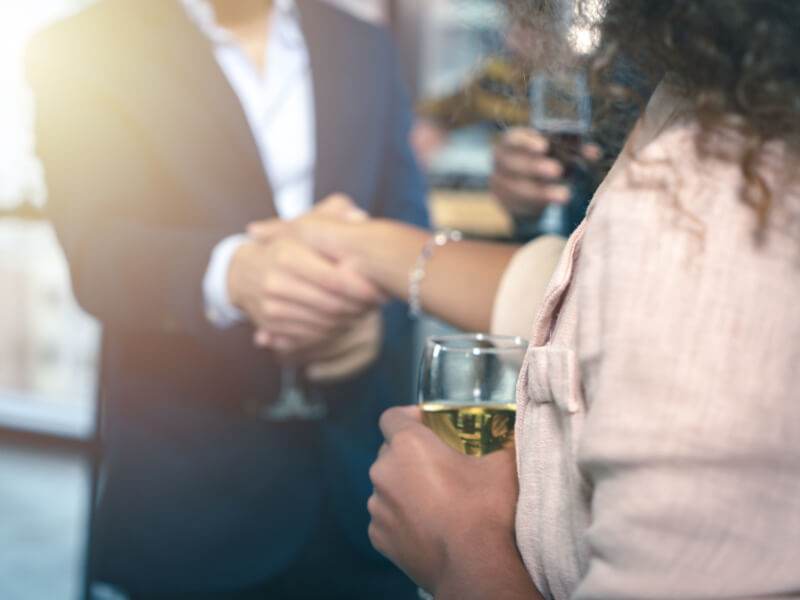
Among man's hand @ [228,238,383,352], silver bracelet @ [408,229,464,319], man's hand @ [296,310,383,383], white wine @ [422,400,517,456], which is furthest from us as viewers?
man's hand @ [296,310,383,383]

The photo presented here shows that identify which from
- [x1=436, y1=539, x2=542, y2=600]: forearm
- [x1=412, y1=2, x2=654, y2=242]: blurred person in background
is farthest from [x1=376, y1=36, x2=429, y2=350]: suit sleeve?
[x1=436, y1=539, x2=542, y2=600]: forearm

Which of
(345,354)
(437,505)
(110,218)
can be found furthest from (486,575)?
(110,218)

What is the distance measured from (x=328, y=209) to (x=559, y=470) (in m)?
0.83

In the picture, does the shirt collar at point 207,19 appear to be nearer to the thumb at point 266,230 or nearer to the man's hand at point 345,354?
the thumb at point 266,230

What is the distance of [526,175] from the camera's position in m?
1.29

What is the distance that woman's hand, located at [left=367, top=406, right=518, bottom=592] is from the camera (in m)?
0.52

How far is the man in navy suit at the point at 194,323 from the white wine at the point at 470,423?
523 mm

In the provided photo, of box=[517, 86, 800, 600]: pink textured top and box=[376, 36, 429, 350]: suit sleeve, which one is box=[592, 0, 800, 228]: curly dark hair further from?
box=[376, 36, 429, 350]: suit sleeve

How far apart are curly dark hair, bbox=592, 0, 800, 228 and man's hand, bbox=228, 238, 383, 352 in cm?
76

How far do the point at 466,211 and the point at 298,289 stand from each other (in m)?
1.63

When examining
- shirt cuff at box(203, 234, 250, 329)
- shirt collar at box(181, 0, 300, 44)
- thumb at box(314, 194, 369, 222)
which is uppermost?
shirt collar at box(181, 0, 300, 44)

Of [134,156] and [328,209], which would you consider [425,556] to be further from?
[134,156]

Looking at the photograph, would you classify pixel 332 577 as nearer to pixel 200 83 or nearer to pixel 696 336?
pixel 200 83

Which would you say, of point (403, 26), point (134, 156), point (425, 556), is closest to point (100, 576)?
point (134, 156)
